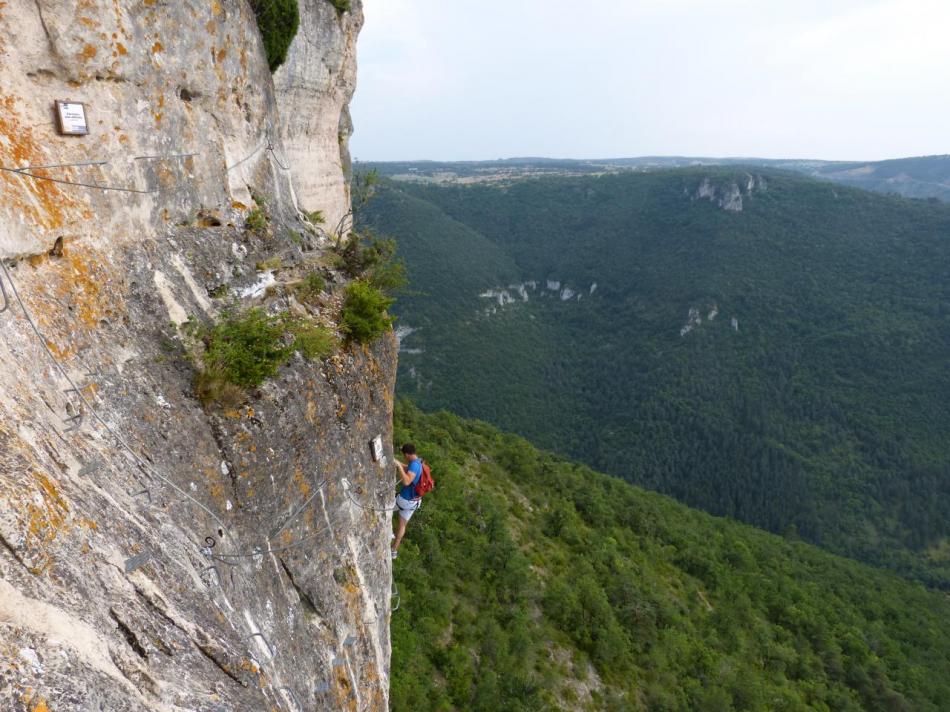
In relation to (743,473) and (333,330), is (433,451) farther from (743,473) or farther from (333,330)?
(743,473)

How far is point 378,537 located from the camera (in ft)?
26.7

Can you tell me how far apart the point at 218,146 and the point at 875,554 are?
78647 millimetres

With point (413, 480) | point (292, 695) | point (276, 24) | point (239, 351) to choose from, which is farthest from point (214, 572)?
point (276, 24)

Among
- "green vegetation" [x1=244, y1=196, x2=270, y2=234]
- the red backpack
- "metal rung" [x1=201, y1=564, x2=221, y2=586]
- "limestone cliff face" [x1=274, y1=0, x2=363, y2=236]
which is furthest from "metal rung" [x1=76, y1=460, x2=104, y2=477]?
"limestone cliff face" [x1=274, y1=0, x2=363, y2=236]

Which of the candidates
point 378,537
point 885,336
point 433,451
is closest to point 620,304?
point 885,336

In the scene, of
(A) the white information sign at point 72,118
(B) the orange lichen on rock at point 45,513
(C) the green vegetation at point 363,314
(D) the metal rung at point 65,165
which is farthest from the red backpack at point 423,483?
(A) the white information sign at point 72,118

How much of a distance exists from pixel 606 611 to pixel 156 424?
64.6ft

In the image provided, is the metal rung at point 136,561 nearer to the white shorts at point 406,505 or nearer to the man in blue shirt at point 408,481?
the man in blue shirt at point 408,481

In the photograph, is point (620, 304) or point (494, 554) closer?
point (494, 554)

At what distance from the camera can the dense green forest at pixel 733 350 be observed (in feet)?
219

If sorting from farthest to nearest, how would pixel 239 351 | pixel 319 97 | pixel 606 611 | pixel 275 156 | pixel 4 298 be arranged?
pixel 606 611 < pixel 319 97 < pixel 275 156 < pixel 239 351 < pixel 4 298

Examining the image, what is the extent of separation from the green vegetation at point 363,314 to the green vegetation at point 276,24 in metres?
5.23

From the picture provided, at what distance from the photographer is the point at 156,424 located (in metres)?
4.93

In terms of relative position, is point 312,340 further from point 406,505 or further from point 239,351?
point 406,505
